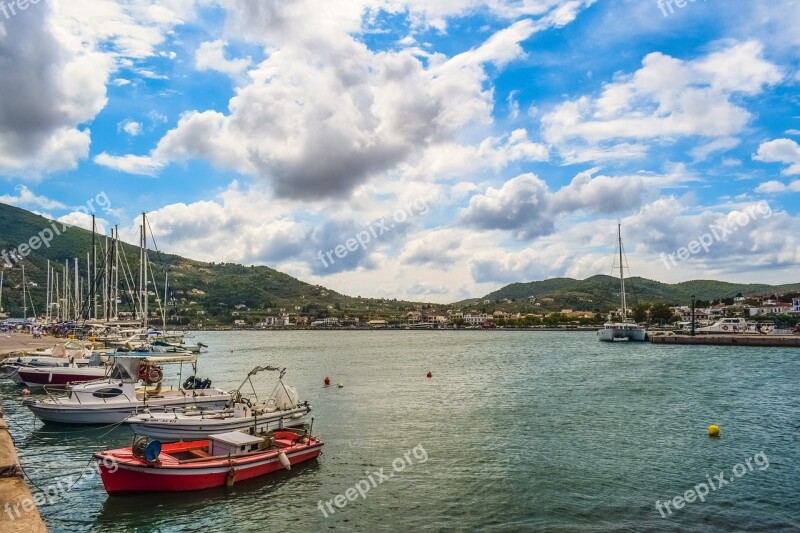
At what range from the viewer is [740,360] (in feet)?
269

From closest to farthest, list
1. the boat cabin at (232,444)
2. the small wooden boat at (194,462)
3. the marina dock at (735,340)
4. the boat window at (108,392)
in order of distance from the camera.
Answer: the small wooden boat at (194,462) < the boat cabin at (232,444) < the boat window at (108,392) < the marina dock at (735,340)

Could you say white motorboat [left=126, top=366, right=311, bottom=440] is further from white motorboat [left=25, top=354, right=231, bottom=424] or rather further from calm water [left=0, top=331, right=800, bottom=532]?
white motorboat [left=25, top=354, right=231, bottom=424]

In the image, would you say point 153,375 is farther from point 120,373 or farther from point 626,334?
point 626,334

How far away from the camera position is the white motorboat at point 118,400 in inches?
1315

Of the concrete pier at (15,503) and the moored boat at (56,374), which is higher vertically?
the concrete pier at (15,503)

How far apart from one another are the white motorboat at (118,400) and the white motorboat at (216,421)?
4.62 metres

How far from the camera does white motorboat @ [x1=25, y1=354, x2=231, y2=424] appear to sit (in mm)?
33406

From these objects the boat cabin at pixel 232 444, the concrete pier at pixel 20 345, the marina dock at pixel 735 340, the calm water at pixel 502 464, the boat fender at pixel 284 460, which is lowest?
the marina dock at pixel 735 340

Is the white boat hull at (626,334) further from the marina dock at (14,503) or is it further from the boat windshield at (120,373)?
the marina dock at (14,503)

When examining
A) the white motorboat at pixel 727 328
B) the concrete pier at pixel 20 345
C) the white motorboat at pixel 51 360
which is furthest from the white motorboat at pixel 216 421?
the white motorboat at pixel 727 328

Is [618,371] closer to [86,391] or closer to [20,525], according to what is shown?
[86,391]

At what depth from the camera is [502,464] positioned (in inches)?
1058

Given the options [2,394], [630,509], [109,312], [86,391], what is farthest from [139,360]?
[109,312]

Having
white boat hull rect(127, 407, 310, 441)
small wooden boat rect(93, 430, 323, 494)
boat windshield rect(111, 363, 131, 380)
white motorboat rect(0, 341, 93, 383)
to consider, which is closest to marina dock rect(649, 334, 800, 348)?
small wooden boat rect(93, 430, 323, 494)
